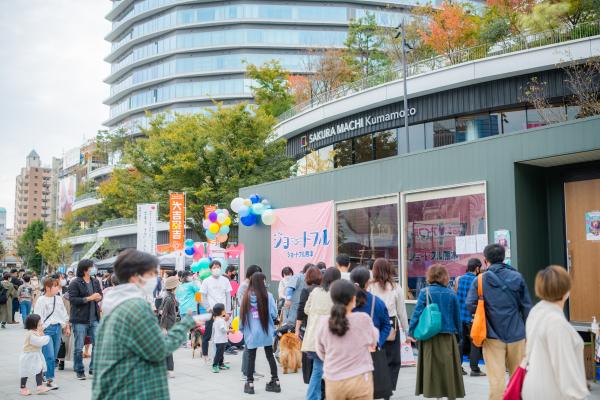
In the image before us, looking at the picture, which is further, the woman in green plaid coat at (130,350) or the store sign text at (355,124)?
the store sign text at (355,124)

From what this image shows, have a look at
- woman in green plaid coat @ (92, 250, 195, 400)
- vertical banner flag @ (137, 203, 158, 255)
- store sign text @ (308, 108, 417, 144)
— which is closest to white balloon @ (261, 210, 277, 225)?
vertical banner flag @ (137, 203, 158, 255)

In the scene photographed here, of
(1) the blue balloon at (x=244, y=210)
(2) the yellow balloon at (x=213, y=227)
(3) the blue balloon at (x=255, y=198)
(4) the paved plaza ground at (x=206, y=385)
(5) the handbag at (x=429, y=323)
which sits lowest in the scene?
(4) the paved plaza ground at (x=206, y=385)

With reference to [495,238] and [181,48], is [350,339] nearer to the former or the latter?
[495,238]

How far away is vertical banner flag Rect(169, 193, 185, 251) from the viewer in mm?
22812

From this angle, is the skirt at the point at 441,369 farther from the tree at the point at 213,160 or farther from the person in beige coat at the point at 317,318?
the tree at the point at 213,160

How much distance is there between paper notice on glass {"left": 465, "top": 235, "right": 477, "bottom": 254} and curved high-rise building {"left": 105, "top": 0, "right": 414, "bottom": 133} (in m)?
50.3

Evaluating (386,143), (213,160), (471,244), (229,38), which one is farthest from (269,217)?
(229,38)

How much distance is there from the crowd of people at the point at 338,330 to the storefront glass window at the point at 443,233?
1.95m

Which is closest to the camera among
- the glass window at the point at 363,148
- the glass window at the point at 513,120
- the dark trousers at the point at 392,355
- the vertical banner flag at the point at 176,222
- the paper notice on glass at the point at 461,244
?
the dark trousers at the point at 392,355

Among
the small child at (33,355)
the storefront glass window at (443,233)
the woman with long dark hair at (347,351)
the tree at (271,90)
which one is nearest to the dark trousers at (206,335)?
the small child at (33,355)

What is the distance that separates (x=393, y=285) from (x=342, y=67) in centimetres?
3414

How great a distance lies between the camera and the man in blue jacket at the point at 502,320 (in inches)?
251

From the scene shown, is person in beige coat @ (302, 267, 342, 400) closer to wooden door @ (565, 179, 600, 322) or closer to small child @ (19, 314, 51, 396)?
small child @ (19, 314, 51, 396)

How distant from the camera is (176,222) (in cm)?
2291
